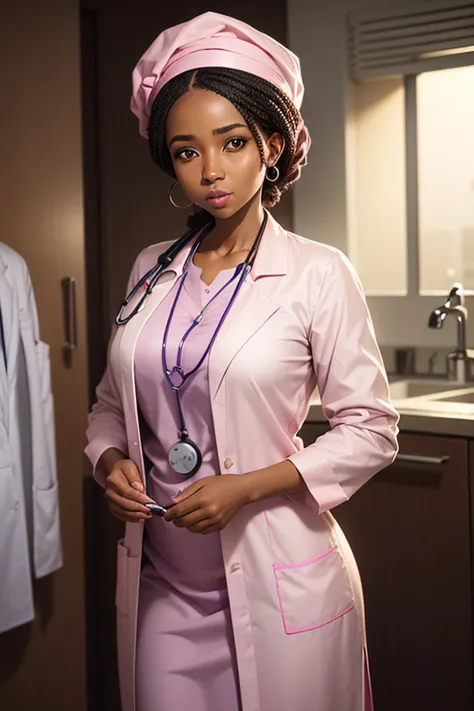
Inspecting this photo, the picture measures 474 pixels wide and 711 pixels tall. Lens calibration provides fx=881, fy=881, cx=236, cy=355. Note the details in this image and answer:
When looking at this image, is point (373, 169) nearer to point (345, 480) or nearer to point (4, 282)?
point (4, 282)

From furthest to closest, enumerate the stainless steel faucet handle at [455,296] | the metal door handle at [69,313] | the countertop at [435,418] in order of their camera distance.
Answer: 1. the stainless steel faucet handle at [455,296]
2. the metal door handle at [69,313]
3. the countertop at [435,418]

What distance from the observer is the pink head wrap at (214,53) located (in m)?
1.30

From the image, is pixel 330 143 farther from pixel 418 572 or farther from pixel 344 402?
pixel 344 402

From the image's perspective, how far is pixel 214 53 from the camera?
1300mm

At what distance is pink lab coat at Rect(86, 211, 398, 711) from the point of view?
130cm

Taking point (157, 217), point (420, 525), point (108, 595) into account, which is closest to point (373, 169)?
point (157, 217)

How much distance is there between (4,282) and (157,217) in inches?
53.4

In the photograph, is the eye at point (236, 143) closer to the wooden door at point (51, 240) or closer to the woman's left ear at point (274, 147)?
the woman's left ear at point (274, 147)

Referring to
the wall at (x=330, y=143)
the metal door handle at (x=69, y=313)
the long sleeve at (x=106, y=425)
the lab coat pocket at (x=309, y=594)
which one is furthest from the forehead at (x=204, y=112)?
the wall at (x=330, y=143)

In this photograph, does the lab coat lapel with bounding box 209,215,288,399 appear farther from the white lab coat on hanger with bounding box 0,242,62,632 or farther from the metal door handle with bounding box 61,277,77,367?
the metal door handle with bounding box 61,277,77,367

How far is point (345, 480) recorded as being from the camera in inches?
51.9

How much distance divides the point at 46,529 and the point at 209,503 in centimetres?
111

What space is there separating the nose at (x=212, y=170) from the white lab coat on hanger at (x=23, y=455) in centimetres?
100

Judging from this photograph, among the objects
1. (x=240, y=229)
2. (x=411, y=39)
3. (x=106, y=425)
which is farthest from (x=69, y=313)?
(x=411, y=39)
